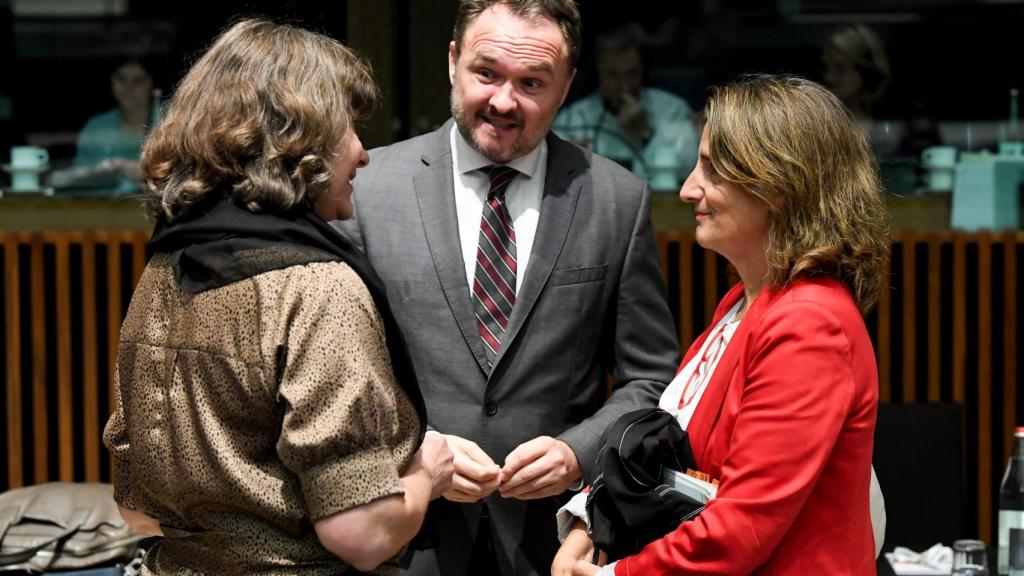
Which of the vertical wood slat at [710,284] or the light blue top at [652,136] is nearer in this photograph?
the vertical wood slat at [710,284]

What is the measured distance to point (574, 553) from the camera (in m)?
2.52

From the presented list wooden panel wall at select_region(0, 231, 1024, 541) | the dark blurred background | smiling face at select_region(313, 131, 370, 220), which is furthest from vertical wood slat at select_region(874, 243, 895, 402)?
smiling face at select_region(313, 131, 370, 220)

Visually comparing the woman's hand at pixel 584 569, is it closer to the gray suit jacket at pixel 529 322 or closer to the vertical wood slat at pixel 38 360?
the gray suit jacket at pixel 529 322

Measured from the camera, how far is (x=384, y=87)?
551 centimetres

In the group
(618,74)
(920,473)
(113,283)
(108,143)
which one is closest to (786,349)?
(920,473)

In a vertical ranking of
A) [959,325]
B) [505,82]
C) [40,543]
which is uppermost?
[505,82]

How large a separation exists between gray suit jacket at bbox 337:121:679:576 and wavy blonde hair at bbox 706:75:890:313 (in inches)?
31.0

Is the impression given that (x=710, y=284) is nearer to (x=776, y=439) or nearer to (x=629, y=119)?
(x=629, y=119)

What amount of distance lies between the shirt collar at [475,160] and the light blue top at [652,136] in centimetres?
228

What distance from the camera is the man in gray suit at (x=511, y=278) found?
9.85 feet

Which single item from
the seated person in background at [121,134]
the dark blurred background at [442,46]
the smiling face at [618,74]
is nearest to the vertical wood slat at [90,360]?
the seated person in background at [121,134]

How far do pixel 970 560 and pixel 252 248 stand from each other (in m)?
2.10

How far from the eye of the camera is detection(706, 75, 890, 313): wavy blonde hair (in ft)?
7.51

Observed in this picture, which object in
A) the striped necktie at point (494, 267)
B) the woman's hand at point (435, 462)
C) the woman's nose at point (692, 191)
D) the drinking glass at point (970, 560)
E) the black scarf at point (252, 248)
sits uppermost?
the woman's nose at point (692, 191)
